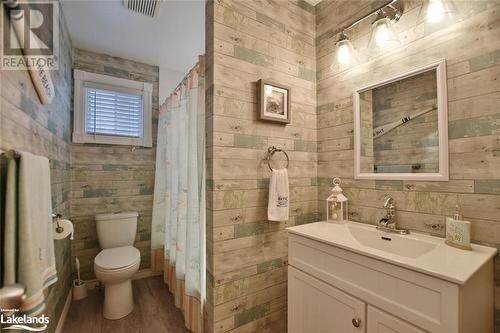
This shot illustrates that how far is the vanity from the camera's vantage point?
2.49ft

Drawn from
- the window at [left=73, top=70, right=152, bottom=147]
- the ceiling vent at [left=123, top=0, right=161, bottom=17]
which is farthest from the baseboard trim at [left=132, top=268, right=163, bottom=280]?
the ceiling vent at [left=123, top=0, right=161, bottom=17]

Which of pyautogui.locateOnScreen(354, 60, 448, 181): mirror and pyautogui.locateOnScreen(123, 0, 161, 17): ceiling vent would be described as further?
pyautogui.locateOnScreen(123, 0, 161, 17): ceiling vent

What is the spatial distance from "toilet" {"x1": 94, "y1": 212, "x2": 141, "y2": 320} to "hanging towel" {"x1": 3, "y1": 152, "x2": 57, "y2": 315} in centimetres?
107

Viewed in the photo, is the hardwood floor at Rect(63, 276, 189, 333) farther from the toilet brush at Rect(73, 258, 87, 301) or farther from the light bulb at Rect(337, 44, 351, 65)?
the light bulb at Rect(337, 44, 351, 65)

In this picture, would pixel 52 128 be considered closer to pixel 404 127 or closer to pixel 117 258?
pixel 117 258

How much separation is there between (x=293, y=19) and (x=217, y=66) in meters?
0.81

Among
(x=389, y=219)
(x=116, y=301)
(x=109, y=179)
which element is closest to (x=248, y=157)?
(x=389, y=219)

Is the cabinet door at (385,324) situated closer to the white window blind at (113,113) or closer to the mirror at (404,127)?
the mirror at (404,127)

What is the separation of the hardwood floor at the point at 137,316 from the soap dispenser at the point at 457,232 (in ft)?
6.05

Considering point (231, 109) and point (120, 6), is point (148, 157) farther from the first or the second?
point (231, 109)

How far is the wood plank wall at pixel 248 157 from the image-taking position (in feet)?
4.34

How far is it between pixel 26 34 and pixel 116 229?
72.3 inches

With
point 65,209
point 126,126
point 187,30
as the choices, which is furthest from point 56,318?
point 187,30

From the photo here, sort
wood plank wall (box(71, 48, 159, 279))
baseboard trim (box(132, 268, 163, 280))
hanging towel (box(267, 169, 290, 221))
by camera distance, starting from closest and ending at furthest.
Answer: hanging towel (box(267, 169, 290, 221))
wood plank wall (box(71, 48, 159, 279))
baseboard trim (box(132, 268, 163, 280))
